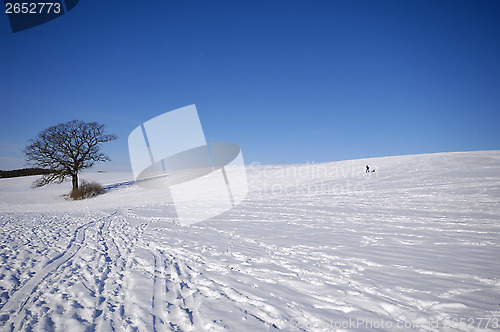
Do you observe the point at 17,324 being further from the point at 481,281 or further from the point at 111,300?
the point at 481,281

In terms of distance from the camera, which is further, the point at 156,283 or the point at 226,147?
the point at 226,147

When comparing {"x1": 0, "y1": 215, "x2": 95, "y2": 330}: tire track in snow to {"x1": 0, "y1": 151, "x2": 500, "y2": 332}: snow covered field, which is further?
{"x1": 0, "y1": 215, "x2": 95, "y2": 330}: tire track in snow

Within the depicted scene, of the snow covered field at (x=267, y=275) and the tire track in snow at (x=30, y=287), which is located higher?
the tire track in snow at (x=30, y=287)

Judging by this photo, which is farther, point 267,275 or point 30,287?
point 267,275

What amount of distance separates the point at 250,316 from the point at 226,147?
2164 cm

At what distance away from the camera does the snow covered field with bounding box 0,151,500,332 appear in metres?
Answer: 3.43

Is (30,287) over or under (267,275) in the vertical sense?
over

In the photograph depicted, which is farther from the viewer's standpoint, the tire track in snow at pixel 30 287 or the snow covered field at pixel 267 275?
the tire track in snow at pixel 30 287

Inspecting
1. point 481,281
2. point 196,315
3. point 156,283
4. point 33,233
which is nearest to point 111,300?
point 156,283

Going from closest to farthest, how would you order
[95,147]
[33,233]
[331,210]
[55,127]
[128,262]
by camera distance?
[128,262] → [33,233] → [331,210] → [55,127] → [95,147]

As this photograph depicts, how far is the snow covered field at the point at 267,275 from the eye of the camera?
11.2ft

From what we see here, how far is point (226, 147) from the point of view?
80.4ft

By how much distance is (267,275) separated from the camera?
4.91 m

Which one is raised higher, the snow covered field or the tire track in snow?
the tire track in snow
